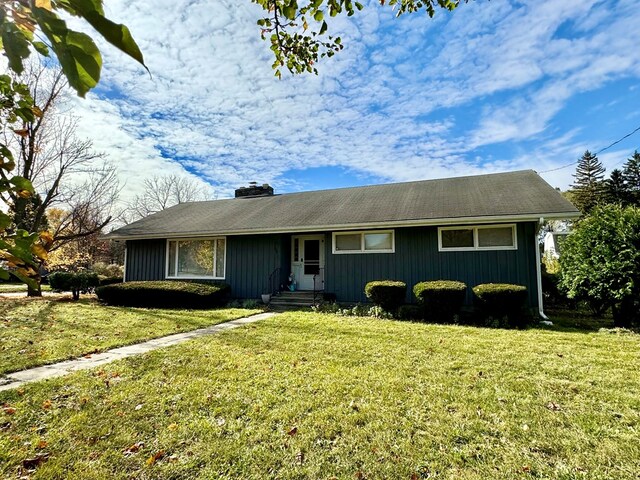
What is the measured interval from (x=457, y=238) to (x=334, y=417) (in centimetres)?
867

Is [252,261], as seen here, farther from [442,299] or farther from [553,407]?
[553,407]

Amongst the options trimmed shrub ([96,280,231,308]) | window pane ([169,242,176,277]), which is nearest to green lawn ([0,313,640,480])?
trimmed shrub ([96,280,231,308])

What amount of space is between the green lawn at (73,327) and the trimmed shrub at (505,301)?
6.71 meters

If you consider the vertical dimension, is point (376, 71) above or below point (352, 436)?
above

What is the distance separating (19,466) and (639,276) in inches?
425

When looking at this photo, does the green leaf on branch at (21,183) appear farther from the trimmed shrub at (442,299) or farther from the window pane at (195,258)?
the window pane at (195,258)

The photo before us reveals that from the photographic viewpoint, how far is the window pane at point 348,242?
40.7 feet

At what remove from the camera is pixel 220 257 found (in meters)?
14.3

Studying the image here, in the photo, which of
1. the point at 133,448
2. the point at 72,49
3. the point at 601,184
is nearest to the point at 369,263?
the point at 133,448

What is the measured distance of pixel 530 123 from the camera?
14703 mm

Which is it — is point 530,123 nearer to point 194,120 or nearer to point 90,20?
point 194,120

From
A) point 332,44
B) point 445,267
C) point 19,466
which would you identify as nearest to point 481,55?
point 445,267

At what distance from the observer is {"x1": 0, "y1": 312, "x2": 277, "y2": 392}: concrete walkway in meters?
4.64

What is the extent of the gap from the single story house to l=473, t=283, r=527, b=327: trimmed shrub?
1.36 m
